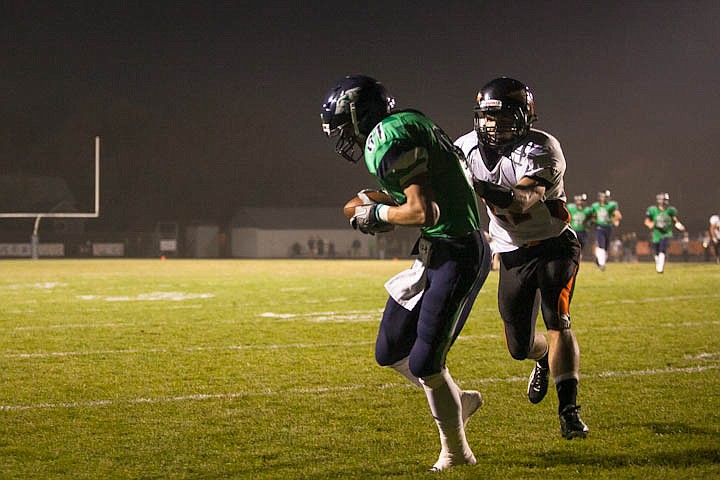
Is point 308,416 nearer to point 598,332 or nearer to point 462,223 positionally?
point 462,223

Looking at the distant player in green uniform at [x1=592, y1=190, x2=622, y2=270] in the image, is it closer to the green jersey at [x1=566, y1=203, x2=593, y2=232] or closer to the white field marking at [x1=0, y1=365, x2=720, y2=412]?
the green jersey at [x1=566, y1=203, x2=593, y2=232]

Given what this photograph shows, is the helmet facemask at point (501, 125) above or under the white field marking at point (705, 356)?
above

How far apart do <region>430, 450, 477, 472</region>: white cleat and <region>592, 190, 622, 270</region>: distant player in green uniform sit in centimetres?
1696

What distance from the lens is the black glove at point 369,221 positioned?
12.5 feet

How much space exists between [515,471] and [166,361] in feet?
13.2

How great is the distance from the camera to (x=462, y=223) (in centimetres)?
391

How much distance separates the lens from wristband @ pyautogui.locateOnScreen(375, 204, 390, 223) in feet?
12.3

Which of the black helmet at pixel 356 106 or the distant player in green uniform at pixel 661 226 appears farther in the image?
the distant player in green uniform at pixel 661 226

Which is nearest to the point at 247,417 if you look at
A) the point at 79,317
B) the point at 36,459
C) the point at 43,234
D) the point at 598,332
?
the point at 36,459

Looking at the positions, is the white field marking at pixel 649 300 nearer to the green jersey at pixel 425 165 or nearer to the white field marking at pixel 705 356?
the white field marking at pixel 705 356

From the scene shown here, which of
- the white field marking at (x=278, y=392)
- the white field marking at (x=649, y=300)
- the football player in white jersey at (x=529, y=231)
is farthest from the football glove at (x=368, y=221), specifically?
the white field marking at (x=649, y=300)

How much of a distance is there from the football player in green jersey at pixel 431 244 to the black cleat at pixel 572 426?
0.64 meters

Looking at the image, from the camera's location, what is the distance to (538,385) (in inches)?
198

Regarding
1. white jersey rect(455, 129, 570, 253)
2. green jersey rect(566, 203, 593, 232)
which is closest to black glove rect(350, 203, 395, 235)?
white jersey rect(455, 129, 570, 253)
